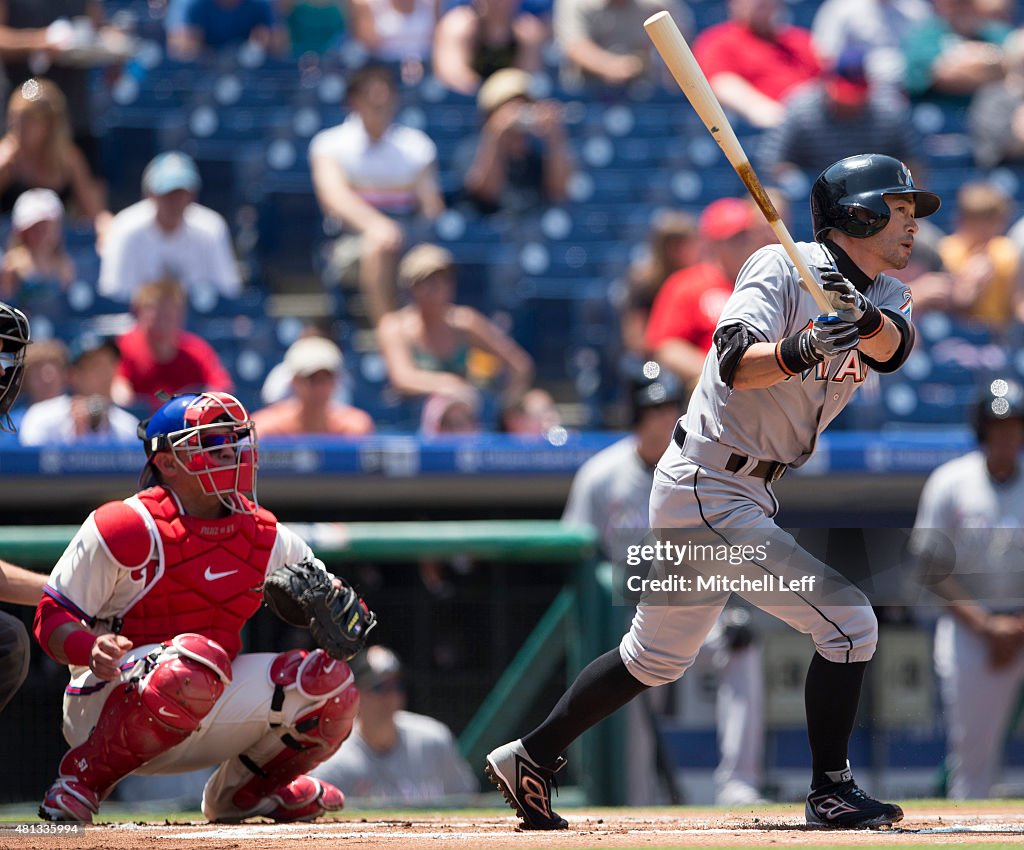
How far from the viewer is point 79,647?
157 inches

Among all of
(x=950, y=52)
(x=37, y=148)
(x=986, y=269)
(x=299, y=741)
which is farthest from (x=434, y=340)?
(x=950, y=52)

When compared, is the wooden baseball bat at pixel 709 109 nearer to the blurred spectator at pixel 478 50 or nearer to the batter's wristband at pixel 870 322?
the batter's wristband at pixel 870 322

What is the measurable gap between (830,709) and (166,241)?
16.2 ft

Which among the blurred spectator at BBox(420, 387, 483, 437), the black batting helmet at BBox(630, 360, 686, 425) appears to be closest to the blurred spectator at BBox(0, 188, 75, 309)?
the blurred spectator at BBox(420, 387, 483, 437)

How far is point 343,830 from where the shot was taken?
13.4 feet

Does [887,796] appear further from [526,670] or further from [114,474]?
[114,474]

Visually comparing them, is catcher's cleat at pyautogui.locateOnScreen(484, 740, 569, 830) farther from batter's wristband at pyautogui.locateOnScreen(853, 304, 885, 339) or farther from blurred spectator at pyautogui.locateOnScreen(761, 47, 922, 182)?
blurred spectator at pyautogui.locateOnScreen(761, 47, 922, 182)

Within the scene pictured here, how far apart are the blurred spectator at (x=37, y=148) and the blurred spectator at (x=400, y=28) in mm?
2150

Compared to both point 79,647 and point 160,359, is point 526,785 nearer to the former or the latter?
point 79,647

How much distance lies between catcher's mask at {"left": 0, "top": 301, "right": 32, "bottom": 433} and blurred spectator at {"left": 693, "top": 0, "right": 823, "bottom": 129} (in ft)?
19.9

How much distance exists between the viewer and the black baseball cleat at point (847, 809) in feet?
12.8

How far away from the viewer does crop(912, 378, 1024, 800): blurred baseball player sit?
5.97m

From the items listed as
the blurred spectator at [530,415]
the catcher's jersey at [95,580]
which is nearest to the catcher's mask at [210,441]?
the catcher's jersey at [95,580]

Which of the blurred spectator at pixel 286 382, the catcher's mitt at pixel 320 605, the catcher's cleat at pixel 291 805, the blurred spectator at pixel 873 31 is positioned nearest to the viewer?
the catcher's mitt at pixel 320 605
